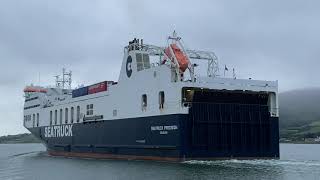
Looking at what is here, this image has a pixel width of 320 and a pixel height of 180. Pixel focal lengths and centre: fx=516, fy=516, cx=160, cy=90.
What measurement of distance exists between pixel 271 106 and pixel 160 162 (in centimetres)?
931

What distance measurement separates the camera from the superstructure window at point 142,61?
133 feet

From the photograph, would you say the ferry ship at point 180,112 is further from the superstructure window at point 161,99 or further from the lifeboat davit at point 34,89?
the lifeboat davit at point 34,89

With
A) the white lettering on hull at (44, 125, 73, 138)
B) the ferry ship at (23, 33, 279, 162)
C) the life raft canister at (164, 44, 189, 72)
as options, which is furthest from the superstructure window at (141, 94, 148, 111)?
the white lettering on hull at (44, 125, 73, 138)

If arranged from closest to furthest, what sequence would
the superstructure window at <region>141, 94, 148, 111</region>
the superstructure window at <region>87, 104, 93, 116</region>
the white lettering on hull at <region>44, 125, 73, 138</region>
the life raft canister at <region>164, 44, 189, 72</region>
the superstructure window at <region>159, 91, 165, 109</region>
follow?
the life raft canister at <region>164, 44, 189, 72</region> < the superstructure window at <region>159, 91, 165, 109</region> < the superstructure window at <region>141, 94, 148, 111</region> < the superstructure window at <region>87, 104, 93, 116</region> < the white lettering on hull at <region>44, 125, 73, 138</region>

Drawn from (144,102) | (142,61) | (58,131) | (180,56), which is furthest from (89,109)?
(180,56)

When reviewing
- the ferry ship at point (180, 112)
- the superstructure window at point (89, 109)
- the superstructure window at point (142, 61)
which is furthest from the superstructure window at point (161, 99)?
the superstructure window at point (89, 109)

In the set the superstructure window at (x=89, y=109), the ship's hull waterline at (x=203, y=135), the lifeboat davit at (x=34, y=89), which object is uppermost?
the lifeboat davit at (x=34, y=89)

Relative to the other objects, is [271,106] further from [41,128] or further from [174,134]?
[41,128]

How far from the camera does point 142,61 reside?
4084 centimetres

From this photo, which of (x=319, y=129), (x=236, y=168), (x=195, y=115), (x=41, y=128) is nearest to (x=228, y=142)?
(x=195, y=115)

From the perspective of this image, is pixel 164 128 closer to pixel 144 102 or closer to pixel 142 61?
pixel 144 102

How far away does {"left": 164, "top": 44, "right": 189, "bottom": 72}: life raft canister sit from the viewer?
35.9 meters

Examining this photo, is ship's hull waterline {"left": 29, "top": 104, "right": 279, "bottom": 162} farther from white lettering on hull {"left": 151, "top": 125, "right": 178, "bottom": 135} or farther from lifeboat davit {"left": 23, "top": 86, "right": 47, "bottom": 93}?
lifeboat davit {"left": 23, "top": 86, "right": 47, "bottom": 93}

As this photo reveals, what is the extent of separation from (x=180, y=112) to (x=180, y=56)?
14.5 ft
